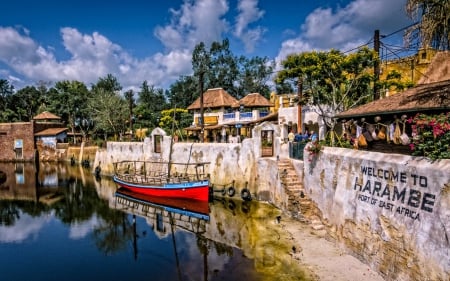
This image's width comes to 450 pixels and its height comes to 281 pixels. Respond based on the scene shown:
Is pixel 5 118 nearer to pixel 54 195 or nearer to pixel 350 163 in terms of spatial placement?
pixel 54 195

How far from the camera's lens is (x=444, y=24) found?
941 centimetres

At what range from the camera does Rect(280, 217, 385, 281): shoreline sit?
10.7 meters

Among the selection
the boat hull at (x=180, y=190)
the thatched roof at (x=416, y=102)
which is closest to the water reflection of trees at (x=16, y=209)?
the boat hull at (x=180, y=190)

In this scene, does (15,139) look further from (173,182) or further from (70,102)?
(173,182)

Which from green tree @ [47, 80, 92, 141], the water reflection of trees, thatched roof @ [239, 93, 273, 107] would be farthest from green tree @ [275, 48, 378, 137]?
green tree @ [47, 80, 92, 141]

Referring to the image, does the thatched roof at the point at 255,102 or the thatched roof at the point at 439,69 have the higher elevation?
the thatched roof at the point at 255,102

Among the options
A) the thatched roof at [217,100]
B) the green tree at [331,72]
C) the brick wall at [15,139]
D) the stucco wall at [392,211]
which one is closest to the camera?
the stucco wall at [392,211]

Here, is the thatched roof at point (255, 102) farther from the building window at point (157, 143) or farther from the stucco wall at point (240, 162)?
the stucco wall at point (240, 162)

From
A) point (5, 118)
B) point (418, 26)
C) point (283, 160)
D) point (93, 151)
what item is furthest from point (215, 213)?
point (5, 118)

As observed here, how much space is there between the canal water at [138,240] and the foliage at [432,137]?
5.57 meters

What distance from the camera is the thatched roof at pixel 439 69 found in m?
14.0

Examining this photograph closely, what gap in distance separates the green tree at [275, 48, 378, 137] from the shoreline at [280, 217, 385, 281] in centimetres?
739

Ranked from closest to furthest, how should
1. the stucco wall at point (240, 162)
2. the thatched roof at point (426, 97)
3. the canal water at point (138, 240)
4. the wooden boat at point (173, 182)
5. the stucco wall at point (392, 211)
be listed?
the stucco wall at point (392, 211), the thatched roof at point (426, 97), the canal water at point (138, 240), the stucco wall at point (240, 162), the wooden boat at point (173, 182)

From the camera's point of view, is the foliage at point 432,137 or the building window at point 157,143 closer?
the foliage at point 432,137
